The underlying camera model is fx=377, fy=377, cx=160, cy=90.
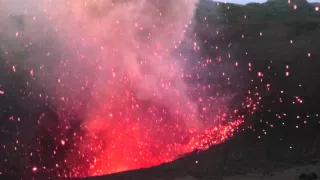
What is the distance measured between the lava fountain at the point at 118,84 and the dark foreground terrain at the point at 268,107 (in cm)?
161

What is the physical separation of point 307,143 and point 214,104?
3.68 meters

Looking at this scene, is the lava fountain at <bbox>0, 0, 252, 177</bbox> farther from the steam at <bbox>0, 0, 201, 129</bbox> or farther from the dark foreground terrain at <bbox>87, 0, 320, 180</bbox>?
the dark foreground terrain at <bbox>87, 0, 320, 180</bbox>

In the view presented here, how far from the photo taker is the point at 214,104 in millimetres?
12258

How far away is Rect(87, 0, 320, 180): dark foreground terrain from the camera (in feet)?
25.9

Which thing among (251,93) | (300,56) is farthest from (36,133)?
(300,56)

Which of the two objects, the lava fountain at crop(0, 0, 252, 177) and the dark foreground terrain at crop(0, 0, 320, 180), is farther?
the lava fountain at crop(0, 0, 252, 177)

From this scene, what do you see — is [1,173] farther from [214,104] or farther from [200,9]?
[200,9]

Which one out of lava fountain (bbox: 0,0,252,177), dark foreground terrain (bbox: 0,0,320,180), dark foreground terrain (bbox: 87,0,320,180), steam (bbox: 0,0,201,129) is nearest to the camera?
dark foreground terrain (bbox: 87,0,320,180)

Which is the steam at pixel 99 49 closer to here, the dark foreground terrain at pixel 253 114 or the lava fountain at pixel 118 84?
the lava fountain at pixel 118 84

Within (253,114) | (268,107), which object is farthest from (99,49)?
(268,107)

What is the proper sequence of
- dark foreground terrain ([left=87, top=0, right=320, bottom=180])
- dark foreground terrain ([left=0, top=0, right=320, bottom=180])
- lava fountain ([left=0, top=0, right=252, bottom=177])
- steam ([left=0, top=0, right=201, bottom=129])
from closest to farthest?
1. dark foreground terrain ([left=87, top=0, right=320, bottom=180])
2. dark foreground terrain ([left=0, top=0, right=320, bottom=180])
3. lava fountain ([left=0, top=0, right=252, bottom=177])
4. steam ([left=0, top=0, right=201, bottom=129])

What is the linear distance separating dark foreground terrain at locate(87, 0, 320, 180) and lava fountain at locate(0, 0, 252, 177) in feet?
5.29

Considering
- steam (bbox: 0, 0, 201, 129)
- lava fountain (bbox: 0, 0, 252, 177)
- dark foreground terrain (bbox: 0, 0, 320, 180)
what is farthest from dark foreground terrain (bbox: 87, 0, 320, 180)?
steam (bbox: 0, 0, 201, 129)

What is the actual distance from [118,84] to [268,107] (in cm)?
480
